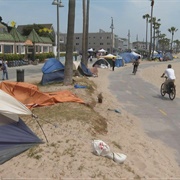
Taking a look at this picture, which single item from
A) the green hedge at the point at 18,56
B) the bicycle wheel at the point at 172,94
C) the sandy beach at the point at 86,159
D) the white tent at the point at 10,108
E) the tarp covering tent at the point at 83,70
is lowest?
the sandy beach at the point at 86,159

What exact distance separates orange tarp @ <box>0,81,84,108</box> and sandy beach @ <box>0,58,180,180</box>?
2.33 m

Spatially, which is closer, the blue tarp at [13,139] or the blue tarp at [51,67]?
the blue tarp at [13,139]

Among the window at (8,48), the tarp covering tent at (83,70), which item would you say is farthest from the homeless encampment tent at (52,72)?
the window at (8,48)

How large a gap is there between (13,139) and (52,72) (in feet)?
38.3

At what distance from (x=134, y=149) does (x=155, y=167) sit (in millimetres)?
996

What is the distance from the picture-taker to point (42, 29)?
7206cm

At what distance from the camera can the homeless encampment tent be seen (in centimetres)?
1764

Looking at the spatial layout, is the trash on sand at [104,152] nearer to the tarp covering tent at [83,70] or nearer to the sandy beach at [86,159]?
the sandy beach at [86,159]

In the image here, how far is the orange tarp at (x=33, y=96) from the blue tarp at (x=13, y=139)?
3.46 metres

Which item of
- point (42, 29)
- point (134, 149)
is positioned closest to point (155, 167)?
point (134, 149)

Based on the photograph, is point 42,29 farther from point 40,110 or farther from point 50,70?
point 40,110

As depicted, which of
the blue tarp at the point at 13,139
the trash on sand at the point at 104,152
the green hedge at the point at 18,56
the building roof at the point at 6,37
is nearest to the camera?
the trash on sand at the point at 104,152

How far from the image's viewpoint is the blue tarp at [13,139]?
5898 mm

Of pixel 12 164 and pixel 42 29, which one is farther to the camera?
pixel 42 29
